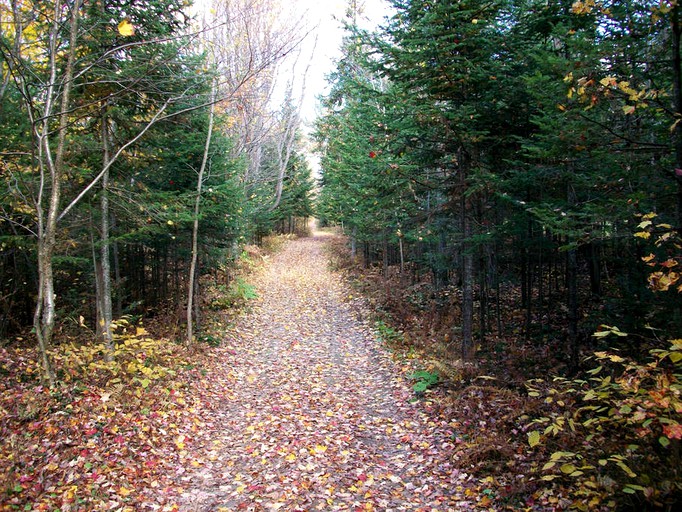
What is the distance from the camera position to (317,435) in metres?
6.69

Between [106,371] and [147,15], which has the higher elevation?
[147,15]

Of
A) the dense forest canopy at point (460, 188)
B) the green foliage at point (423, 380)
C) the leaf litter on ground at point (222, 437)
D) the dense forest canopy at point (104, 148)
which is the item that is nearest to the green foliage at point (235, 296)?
the dense forest canopy at point (460, 188)

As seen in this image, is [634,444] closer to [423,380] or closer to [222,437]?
[423,380]

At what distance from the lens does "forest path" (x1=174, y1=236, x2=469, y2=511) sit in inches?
204

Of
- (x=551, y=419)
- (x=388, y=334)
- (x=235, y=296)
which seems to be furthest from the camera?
(x=235, y=296)

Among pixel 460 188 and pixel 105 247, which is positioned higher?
pixel 460 188

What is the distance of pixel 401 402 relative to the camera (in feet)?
25.9

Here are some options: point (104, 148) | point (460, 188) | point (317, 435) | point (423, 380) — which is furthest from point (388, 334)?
point (104, 148)

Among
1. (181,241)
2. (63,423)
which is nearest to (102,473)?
(63,423)

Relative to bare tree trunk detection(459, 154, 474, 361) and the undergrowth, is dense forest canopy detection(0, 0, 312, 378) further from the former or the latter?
the undergrowth

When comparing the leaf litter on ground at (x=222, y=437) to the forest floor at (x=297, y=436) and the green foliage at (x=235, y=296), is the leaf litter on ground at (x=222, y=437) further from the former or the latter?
the green foliage at (x=235, y=296)

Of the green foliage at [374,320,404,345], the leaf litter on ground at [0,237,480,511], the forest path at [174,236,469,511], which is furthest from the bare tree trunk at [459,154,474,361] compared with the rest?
the green foliage at [374,320,404,345]

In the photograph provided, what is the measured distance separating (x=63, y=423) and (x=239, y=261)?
1784cm

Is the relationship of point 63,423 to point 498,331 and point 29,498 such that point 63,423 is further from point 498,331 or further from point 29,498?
point 498,331
